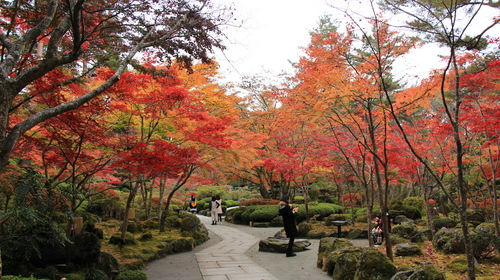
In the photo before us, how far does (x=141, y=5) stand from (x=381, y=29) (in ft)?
14.9

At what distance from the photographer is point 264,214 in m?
15.6

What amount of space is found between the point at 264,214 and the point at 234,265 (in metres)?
8.88

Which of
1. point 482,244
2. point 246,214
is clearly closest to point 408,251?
point 482,244

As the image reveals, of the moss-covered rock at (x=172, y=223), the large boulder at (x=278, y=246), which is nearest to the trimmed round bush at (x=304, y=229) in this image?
the large boulder at (x=278, y=246)

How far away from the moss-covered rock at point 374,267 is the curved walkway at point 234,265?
1.17 metres

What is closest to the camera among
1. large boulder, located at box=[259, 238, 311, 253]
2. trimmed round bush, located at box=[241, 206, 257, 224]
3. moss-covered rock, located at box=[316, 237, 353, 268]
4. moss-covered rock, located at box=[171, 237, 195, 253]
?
moss-covered rock, located at box=[316, 237, 353, 268]

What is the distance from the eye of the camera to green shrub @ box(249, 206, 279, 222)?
15572 millimetres

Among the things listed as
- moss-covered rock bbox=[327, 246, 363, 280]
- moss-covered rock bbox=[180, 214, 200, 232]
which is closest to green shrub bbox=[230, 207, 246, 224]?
moss-covered rock bbox=[180, 214, 200, 232]

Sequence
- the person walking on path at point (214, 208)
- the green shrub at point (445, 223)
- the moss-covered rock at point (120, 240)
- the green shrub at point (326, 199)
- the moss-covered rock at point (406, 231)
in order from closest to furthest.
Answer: the moss-covered rock at point (120, 240)
the moss-covered rock at point (406, 231)
the green shrub at point (445, 223)
the person walking on path at point (214, 208)
the green shrub at point (326, 199)

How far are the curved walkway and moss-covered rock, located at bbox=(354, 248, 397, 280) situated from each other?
1175 millimetres

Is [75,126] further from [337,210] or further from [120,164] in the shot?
[337,210]

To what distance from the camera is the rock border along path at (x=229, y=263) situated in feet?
19.2

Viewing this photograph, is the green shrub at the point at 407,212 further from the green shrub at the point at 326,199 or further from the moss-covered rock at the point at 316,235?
the green shrub at the point at 326,199

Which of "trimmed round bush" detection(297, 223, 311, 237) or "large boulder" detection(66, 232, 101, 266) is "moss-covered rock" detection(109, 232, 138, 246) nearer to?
"large boulder" detection(66, 232, 101, 266)
